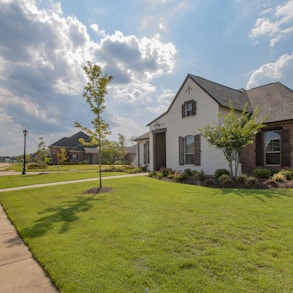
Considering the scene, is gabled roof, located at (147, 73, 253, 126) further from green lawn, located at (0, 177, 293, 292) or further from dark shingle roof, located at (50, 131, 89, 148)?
dark shingle roof, located at (50, 131, 89, 148)

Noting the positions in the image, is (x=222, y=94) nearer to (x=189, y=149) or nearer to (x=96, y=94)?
(x=189, y=149)

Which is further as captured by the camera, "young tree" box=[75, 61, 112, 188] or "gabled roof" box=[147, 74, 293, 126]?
"gabled roof" box=[147, 74, 293, 126]

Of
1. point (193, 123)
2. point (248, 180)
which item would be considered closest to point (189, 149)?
point (193, 123)

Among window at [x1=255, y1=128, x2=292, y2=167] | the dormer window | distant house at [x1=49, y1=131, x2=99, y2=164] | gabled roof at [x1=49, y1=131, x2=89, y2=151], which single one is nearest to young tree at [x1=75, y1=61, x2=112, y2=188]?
the dormer window

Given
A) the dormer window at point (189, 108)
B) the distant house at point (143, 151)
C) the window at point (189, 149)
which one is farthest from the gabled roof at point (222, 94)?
the distant house at point (143, 151)

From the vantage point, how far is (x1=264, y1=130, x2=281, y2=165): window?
41.2 feet

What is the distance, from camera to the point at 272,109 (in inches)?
534

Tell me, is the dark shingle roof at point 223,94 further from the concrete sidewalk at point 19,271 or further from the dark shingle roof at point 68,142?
the dark shingle roof at point 68,142

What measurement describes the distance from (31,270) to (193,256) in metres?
2.40

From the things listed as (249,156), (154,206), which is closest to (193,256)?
(154,206)

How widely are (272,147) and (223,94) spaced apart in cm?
516

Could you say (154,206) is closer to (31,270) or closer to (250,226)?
(250,226)

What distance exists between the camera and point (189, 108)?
15398mm

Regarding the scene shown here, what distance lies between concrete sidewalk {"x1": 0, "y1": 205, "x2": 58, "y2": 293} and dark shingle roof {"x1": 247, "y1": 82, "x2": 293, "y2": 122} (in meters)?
12.0
